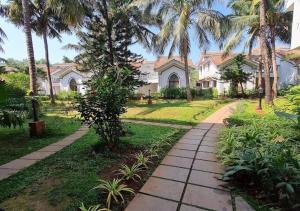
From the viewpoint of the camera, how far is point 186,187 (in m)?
3.69

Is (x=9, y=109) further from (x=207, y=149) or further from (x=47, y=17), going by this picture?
(x=47, y=17)

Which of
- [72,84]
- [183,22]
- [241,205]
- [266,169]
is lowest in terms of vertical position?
[241,205]

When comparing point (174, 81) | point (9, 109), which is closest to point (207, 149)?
point (9, 109)

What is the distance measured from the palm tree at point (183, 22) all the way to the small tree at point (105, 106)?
1268 cm

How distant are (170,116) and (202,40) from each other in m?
9.09

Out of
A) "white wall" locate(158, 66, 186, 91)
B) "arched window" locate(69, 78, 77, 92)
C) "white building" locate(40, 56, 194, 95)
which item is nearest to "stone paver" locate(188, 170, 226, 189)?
"white building" locate(40, 56, 194, 95)

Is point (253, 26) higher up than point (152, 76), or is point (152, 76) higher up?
point (253, 26)

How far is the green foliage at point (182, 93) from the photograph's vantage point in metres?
24.9

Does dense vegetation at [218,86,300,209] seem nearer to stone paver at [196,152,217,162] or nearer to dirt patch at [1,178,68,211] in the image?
stone paver at [196,152,217,162]

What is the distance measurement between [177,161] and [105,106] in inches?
74.3

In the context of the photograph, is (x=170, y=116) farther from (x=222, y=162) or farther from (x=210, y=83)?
(x=210, y=83)

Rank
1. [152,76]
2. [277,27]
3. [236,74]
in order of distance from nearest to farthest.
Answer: [277,27], [236,74], [152,76]

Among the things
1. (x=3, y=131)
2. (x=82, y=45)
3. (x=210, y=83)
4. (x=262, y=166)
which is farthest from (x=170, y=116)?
(x=210, y=83)

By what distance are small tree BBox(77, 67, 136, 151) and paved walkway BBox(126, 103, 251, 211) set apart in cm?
132
